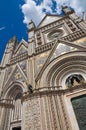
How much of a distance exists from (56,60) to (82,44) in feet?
7.81

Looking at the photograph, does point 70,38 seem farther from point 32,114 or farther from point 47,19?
point 47,19

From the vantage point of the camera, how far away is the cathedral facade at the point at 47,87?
7.00 metres

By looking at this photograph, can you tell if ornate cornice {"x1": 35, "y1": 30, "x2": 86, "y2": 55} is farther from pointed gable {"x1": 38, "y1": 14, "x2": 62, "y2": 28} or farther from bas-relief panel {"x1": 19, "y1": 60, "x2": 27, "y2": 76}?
pointed gable {"x1": 38, "y1": 14, "x2": 62, "y2": 28}

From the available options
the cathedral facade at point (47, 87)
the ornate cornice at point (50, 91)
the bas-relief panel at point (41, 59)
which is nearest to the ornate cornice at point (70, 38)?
the cathedral facade at point (47, 87)

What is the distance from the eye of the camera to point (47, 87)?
8.34m

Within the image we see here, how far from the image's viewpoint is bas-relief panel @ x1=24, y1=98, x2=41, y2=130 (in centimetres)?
675

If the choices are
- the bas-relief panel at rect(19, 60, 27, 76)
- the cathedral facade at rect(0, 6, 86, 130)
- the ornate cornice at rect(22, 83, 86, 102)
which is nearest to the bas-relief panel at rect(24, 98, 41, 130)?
the cathedral facade at rect(0, 6, 86, 130)

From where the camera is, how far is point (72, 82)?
8.85 metres

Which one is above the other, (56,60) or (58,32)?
(58,32)

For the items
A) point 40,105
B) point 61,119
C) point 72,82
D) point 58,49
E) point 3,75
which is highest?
point 58,49

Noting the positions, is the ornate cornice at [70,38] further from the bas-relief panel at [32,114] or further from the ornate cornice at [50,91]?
the bas-relief panel at [32,114]

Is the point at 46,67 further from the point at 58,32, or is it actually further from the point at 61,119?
A: the point at 58,32

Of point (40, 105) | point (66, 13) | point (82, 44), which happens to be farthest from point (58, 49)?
point (66, 13)

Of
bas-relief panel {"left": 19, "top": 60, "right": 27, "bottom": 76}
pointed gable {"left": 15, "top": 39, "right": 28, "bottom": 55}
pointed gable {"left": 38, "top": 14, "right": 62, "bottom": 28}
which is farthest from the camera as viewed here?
pointed gable {"left": 38, "top": 14, "right": 62, "bottom": 28}
